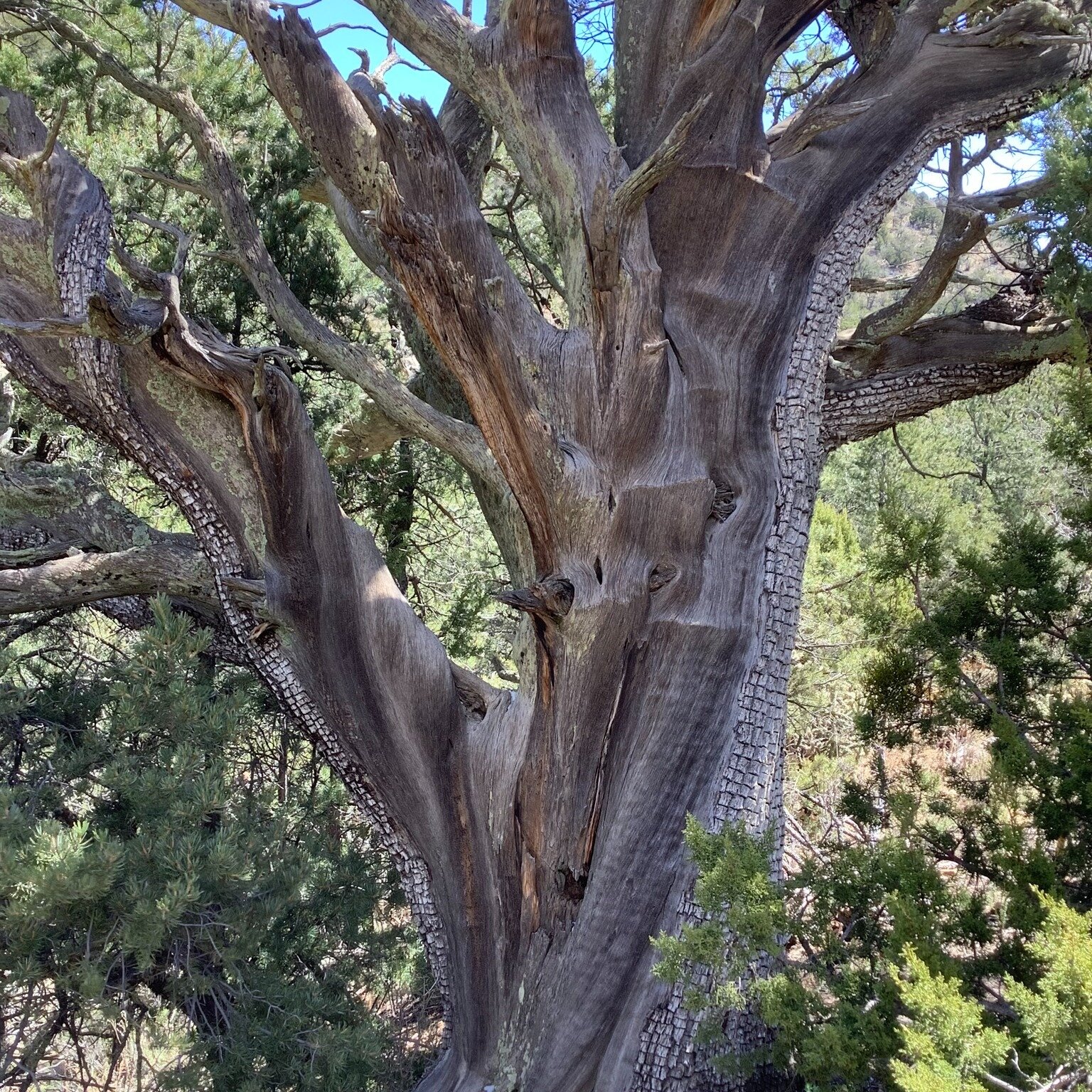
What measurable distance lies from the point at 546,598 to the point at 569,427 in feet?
2.41

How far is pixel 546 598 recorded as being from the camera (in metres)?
3.77

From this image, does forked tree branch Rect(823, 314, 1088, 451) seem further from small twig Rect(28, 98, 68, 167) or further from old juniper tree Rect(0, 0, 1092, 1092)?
small twig Rect(28, 98, 68, 167)

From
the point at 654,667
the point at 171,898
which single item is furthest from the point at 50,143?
the point at 654,667

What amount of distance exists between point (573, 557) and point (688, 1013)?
1.76 meters

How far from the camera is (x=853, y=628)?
846cm

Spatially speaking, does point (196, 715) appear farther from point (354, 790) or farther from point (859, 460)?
point (859, 460)

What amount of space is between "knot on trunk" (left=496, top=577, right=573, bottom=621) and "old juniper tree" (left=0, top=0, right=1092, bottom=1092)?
1cm

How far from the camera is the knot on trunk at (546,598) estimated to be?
369cm

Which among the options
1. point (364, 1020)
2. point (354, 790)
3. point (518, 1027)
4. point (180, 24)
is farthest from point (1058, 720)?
point (180, 24)

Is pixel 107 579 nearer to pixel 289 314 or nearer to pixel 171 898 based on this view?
pixel 171 898

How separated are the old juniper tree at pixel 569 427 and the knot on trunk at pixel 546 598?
1 cm

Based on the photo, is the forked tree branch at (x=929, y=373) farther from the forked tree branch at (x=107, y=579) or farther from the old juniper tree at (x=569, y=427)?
the forked tree branch at (x=107, y=579)

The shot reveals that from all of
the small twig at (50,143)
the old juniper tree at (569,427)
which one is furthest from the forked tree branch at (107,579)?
the small twig at (50,143)

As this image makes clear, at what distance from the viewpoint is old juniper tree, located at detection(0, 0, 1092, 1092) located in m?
3.68
